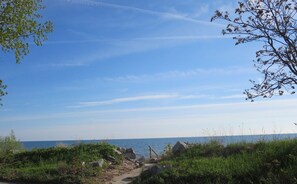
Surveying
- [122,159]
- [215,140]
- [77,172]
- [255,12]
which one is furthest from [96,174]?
[255,12]

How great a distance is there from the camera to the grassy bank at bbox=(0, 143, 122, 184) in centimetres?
1484

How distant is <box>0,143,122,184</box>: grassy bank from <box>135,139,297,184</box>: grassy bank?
9.36ft

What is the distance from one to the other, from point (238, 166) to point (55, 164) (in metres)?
8.31

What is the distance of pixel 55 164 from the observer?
17.0m

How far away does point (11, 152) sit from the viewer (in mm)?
20734

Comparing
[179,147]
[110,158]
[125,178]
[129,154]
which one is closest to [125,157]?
[129,154]

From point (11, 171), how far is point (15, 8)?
6.29m

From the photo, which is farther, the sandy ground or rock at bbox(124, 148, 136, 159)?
rock at bbox(124, 148, 136, 159)

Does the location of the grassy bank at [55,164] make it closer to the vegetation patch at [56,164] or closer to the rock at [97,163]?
the vegetation patch at [56,164]

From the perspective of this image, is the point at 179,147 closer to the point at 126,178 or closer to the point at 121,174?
the point at 121,174

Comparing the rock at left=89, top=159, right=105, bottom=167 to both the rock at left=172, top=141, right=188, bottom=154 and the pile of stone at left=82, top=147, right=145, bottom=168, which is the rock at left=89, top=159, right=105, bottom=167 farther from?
the rock at left=172, top=141, right=188, bottom=154

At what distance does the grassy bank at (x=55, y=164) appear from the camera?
1484cm

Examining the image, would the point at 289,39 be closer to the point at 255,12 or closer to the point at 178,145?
the point at 255,12

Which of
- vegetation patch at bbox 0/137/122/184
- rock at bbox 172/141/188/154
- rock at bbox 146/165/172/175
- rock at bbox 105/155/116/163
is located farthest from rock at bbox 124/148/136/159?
rock at bbox 146/165/172/175
